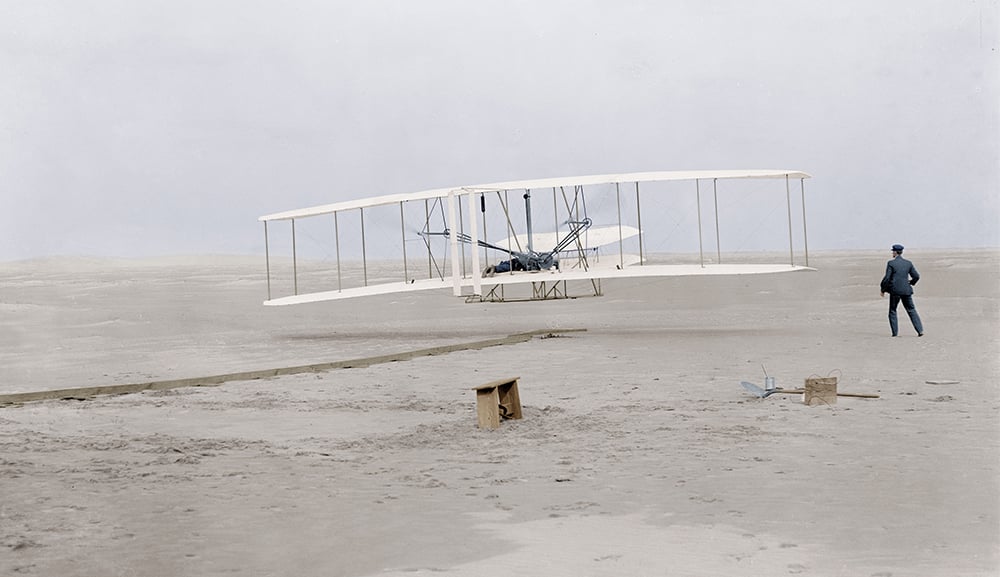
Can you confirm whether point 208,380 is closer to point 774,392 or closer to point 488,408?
point 488,408

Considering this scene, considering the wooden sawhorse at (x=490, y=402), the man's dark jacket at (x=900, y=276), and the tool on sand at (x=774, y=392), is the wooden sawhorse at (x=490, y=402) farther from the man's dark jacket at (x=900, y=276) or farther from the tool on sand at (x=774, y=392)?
Result: the man's dark jacket at (x=900, y=276)

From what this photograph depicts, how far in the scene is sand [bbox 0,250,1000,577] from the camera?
257 inches

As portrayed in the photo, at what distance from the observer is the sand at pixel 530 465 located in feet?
21.4

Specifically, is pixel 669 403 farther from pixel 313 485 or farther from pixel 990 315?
pixel 990 315

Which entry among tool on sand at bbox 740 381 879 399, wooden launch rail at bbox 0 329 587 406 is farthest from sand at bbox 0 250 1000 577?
wooden launch rail at bbox 0 329 587 406

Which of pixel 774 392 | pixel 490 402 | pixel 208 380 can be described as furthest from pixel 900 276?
pixel 208 380

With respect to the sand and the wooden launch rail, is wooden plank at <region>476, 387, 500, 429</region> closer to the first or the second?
the sand

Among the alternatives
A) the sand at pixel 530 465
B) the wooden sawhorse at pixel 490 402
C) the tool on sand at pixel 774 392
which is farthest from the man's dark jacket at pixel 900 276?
the wooden sawhorse at pixel 490 402

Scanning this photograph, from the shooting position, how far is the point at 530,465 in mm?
9016

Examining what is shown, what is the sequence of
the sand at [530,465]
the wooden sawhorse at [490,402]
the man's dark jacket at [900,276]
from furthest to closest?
the man's dark jacket at [900,276] < the wooden sawhorse at [490,402] < the sand at [530,465]

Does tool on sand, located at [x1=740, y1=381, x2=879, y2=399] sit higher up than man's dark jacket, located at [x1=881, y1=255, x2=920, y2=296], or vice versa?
man's dark jacket, located at [x1=881, y1=255, x2=920, y2=296]

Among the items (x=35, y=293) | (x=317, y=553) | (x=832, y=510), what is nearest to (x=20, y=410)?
(x=317, y=553)

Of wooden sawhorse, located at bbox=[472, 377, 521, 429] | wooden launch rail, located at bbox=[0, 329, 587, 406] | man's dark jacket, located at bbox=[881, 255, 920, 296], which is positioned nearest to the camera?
wooden sawhorse, located at bbox=[472, 377, 521, 429]

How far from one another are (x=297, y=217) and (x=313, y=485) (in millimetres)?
16117
